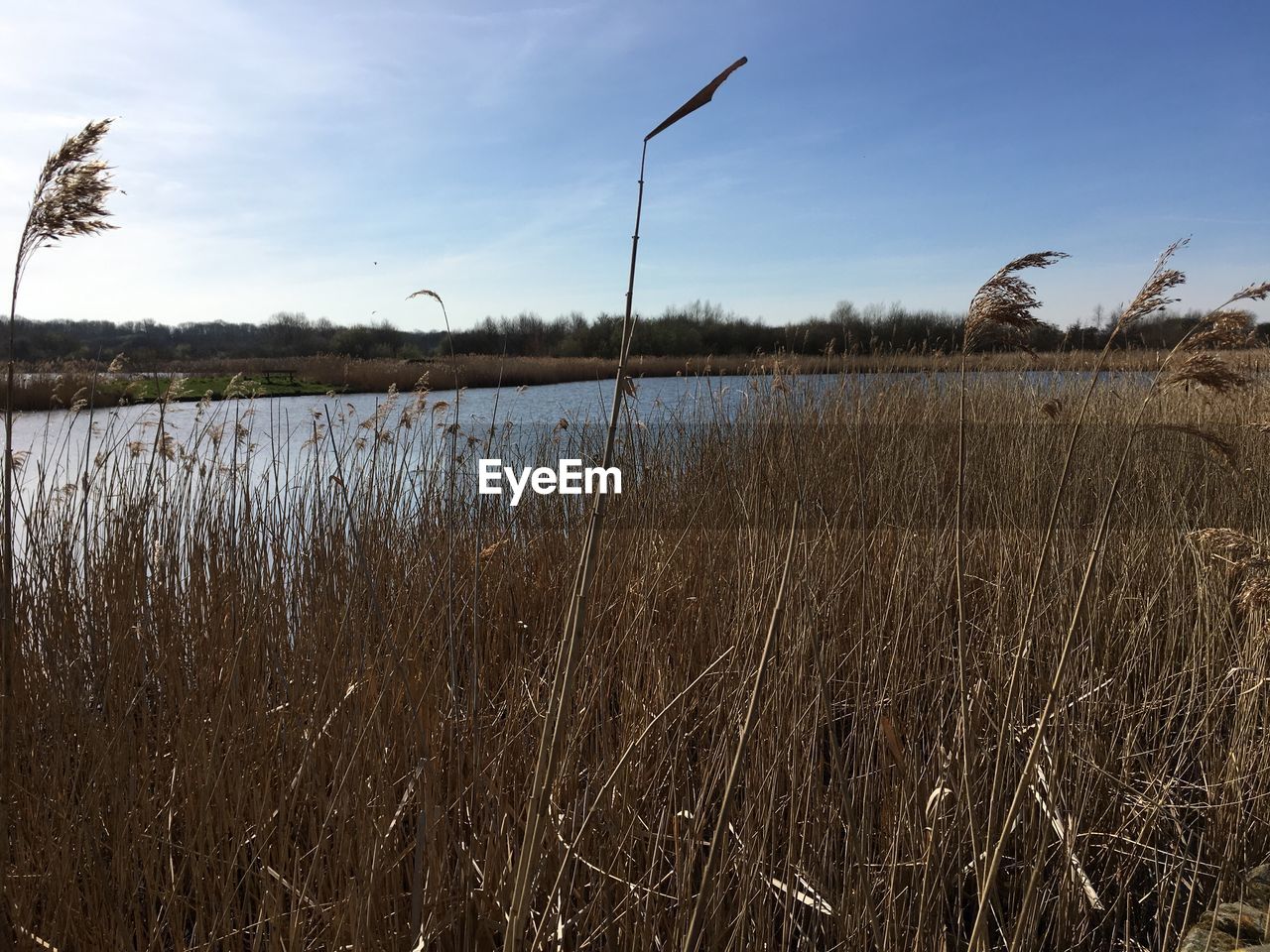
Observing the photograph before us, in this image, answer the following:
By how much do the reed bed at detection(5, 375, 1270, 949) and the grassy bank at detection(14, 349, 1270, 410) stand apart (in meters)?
0.38

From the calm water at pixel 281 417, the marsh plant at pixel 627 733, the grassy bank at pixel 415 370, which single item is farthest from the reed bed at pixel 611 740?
the grassy bank at pixel 415 370

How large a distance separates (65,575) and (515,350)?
75.7ft

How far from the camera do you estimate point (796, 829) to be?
150 centimetres

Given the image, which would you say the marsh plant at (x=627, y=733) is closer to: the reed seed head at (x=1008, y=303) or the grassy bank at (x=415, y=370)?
the reed seed head at (x=1008, y=303)

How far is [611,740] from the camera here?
176 cm

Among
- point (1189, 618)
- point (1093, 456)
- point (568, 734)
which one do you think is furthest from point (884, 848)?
point (1093, 456)

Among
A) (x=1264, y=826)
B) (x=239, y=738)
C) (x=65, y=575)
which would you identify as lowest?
(x=1264, y=826)

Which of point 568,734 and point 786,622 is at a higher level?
point 786,622

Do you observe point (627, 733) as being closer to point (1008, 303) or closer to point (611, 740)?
point (611, 740)

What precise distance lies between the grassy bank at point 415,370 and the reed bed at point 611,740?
378 millimetres

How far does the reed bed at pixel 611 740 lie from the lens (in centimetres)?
118

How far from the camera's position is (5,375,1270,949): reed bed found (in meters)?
1.18

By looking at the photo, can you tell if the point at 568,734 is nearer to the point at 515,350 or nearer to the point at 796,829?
the point at 796,829

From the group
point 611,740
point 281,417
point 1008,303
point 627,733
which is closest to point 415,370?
point 281,417
